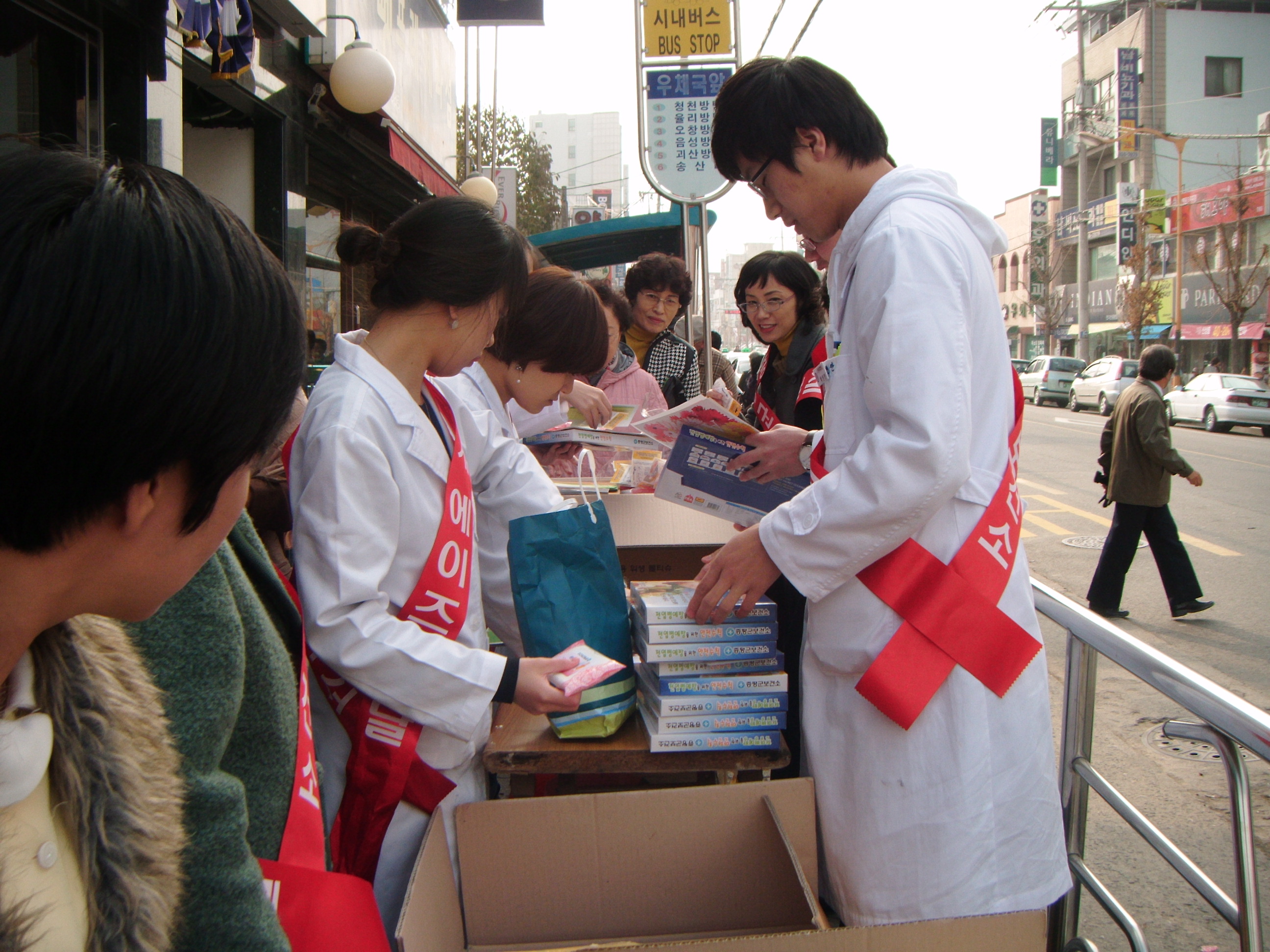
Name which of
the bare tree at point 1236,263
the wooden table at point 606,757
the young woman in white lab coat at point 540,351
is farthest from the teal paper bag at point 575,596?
the bare tree at point 1236,263

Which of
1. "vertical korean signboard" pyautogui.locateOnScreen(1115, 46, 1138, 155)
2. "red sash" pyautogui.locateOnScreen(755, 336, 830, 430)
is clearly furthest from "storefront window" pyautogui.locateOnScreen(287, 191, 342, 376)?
"vertical korean signboard" pyautogui.locateOnScreen(1115, 46, 1138, 155)

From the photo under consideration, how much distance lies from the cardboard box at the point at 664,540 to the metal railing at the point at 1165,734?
1110 millimetres

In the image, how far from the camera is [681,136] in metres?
4.43

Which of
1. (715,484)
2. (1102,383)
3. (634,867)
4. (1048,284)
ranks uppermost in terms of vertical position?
(1048,284)

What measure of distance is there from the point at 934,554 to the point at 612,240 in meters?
6.55

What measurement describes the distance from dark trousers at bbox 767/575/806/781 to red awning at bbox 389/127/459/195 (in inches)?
188

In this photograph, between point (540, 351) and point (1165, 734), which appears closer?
point (1165, 734)

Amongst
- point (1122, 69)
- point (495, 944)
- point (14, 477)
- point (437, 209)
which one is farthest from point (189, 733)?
point (1122, 69)

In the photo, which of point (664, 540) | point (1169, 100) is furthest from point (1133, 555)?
point (1169, 100)

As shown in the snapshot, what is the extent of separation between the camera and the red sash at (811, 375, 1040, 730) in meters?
1.35

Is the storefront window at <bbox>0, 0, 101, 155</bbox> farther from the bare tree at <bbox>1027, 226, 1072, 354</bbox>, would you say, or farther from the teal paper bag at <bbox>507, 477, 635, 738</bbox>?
the bare tree at <bbox>1027, 226, 1072, 354</bbox>

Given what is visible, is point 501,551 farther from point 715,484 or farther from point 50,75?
point 50,75

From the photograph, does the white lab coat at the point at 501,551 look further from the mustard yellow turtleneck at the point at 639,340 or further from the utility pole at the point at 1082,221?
the utility pole at the point at 1082,221

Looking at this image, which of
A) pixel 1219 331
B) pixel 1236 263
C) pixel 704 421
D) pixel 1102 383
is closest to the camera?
pixel 704 421
